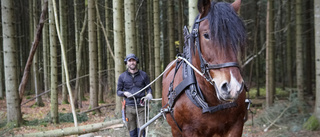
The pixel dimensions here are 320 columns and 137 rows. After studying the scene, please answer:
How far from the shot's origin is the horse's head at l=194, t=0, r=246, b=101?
2232mm

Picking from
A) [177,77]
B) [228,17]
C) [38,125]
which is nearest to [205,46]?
[228,17]

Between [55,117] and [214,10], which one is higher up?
[214,10]

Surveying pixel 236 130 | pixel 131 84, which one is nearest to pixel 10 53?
pixel 131 84

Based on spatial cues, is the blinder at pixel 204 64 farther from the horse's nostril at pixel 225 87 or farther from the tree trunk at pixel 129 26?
the tree trunk at pixel 129 26

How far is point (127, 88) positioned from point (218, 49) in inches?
127

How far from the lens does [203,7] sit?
272 centimetres

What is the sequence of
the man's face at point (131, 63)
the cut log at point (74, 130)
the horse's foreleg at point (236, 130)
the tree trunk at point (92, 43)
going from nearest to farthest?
the horse's foreleg at point (236, 130) < the man's face at point (131, 63) < the cut log at point (74, 130) < the tree trunk at point (92, 43)

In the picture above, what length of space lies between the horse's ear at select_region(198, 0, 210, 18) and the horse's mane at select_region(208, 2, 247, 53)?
0.52ft

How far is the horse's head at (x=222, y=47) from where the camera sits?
2.23 m

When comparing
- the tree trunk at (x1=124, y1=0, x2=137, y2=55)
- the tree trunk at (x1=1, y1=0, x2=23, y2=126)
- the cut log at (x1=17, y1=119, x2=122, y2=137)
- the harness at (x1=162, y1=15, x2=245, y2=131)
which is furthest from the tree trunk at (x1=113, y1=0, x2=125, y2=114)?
the harness at (x1=162, y1=15, x2=245, y2=131)

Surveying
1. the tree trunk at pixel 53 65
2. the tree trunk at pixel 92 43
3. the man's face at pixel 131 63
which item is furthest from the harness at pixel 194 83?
the tree trunk at pixel 92 43

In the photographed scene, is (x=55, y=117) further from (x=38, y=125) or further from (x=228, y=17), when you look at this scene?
(x=228, y=17)

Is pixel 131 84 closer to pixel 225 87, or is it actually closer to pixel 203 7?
pixel 203 7

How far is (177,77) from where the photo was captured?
330cm
